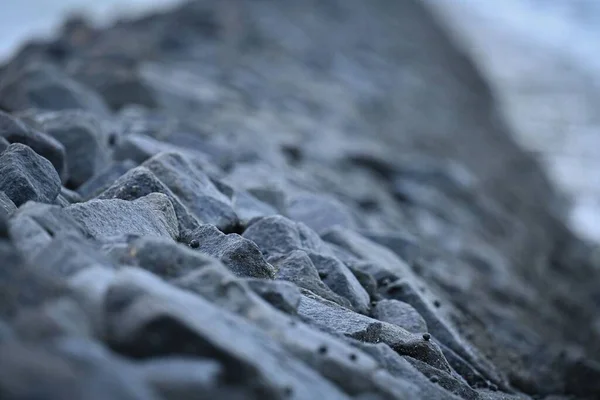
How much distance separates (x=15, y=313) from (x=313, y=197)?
329 centimetres

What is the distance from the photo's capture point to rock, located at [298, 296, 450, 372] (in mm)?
3000

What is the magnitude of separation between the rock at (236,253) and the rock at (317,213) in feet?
5.20

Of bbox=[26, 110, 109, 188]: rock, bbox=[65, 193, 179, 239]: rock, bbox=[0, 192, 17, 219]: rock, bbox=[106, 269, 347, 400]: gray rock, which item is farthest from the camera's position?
bbox=[26, 110, 109, 188]: rock

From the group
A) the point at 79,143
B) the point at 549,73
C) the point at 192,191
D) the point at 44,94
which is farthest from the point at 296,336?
the point at 549,73

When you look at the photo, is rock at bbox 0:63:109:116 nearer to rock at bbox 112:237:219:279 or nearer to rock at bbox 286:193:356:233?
rock at bbox 286:193:356:233

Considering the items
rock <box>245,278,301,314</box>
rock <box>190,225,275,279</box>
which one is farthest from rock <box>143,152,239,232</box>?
rock <box>245,278,301,314</box>

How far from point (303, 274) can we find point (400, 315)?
56cm

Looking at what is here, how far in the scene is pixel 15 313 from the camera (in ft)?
7.01

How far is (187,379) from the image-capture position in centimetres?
200

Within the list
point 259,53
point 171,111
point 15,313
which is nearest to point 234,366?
point 15,313

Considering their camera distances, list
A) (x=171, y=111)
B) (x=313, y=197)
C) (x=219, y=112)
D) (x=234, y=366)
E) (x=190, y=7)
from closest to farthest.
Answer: (x=234, y=366) → (x=313, y=197) → (x=171, y=111) → (x=219, y=112) → (x=190, y=7)

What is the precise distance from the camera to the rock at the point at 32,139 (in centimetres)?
398

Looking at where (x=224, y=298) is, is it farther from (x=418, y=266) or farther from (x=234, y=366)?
(x=418, y=266)

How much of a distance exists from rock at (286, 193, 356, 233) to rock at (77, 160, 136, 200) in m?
1.12
